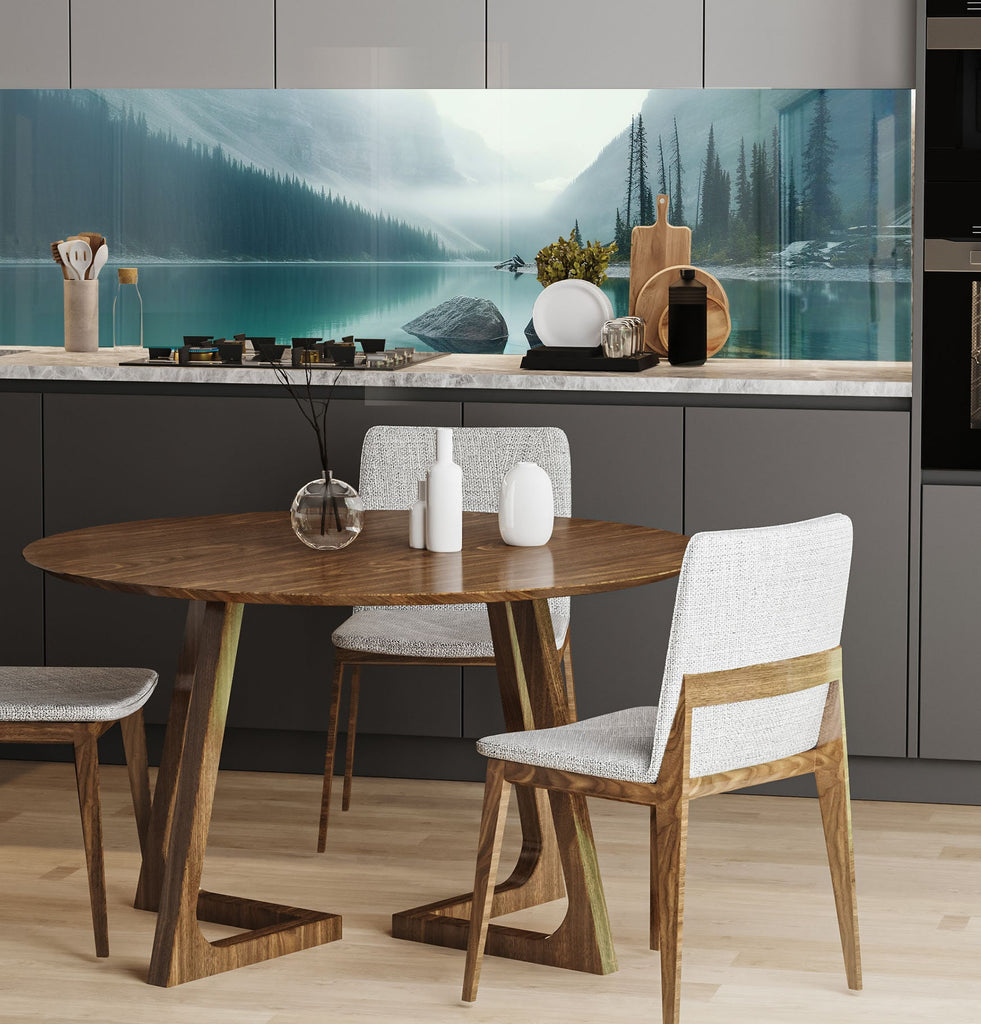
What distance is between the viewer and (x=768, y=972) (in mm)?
2727

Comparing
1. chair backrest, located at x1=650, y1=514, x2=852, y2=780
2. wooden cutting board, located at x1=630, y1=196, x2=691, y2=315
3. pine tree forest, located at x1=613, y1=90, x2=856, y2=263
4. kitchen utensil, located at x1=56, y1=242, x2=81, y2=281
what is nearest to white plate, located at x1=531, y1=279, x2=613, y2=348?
wooden cutting board, located at x1=630, y1=196, x2=691, y2=315

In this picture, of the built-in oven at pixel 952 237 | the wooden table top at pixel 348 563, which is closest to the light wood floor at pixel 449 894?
the wooden table top at pixel 348 563

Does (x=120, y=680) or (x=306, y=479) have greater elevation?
(x=306, y=479)

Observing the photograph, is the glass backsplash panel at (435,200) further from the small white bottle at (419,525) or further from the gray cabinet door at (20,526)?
the small white bottle at (419,525)

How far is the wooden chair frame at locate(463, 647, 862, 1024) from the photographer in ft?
7.55

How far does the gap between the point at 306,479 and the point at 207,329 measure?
3.85 ft

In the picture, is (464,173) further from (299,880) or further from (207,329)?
(299,880)

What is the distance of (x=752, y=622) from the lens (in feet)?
7.64

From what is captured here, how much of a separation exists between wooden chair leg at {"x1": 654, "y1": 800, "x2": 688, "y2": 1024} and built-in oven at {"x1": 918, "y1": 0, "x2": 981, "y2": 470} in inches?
62.8

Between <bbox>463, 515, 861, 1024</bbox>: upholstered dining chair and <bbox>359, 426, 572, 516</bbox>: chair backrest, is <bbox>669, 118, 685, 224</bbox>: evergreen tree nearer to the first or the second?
<bbox>359, 426, 572, 516</bbox>: chair backrest

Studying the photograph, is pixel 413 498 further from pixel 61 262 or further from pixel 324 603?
pixel 61 262

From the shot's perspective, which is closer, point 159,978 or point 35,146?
point 159,978

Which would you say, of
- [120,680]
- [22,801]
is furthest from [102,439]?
[120,680]

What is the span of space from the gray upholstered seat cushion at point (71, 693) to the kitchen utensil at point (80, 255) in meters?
1.68
